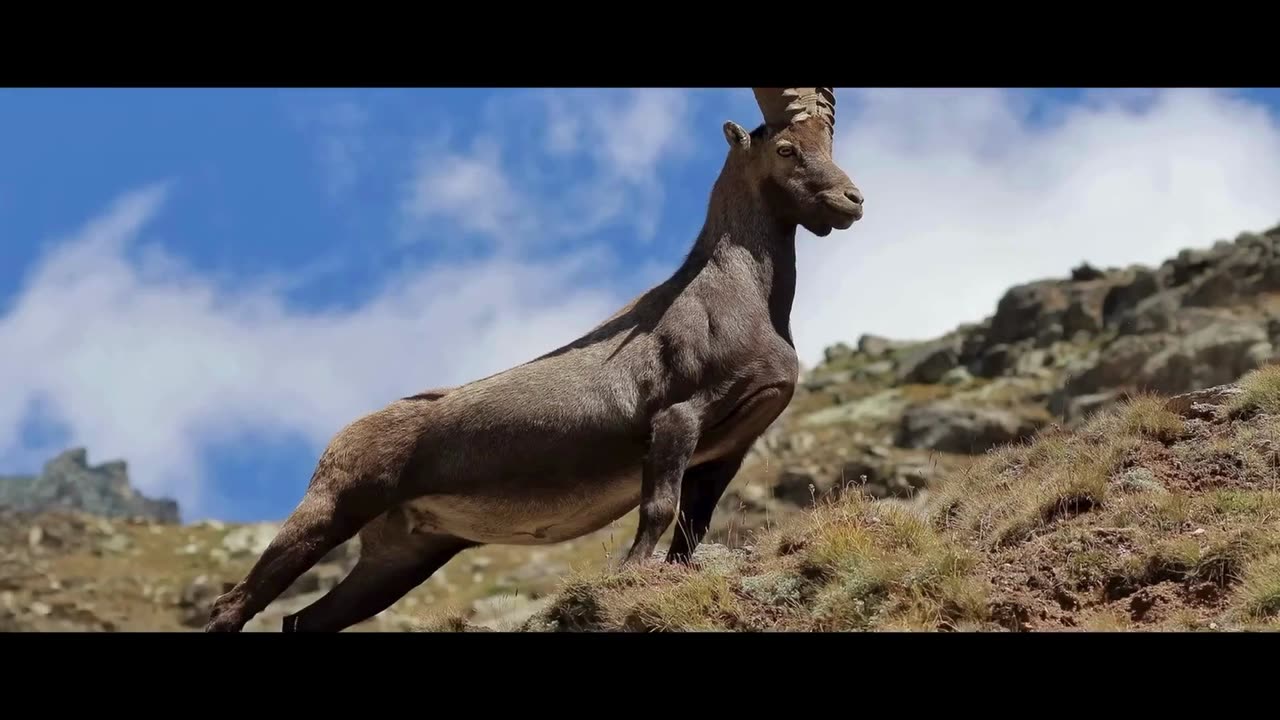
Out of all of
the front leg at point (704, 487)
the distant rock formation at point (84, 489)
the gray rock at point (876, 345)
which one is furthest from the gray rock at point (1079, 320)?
the front leg at point (704, 487)

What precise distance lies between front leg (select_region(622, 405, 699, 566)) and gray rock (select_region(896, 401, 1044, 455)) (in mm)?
56835

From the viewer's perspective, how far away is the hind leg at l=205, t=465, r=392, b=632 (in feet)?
39.7

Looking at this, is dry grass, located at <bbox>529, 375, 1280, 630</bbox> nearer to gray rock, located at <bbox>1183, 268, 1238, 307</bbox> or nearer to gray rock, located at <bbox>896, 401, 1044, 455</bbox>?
gray rock, located at <bbox>896, 401, 1044, 455</bbox>

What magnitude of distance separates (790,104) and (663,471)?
3.52 m

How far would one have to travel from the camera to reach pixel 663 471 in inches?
456

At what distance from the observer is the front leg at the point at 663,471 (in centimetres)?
1150

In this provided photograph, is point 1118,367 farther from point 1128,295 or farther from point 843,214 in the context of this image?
point 843,214

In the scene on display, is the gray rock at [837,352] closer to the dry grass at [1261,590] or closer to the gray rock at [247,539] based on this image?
the gray rock at [247,539]

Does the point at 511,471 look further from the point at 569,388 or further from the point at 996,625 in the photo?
the point at 996,625

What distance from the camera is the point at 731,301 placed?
486 inches

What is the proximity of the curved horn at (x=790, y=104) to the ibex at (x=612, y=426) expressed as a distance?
0.04ft
